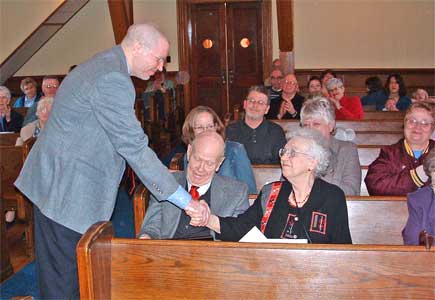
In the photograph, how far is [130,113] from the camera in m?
2.14

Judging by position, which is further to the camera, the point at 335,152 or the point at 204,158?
the point at 335,152

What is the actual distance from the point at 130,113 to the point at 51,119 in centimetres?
33

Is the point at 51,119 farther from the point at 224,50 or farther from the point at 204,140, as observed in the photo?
the point at 224,50

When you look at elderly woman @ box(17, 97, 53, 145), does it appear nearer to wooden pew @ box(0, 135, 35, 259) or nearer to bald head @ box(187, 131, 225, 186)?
wooden pew @ box(0, 135, 35, 259)

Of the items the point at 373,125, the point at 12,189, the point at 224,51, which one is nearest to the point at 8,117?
the point at 12,189

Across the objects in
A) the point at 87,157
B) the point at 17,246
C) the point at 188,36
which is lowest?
the point at 17,246

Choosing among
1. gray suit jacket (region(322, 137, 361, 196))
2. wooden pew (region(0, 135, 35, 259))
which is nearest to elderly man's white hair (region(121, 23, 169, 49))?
gray suit jacket (region(322, 137, 361, 196))

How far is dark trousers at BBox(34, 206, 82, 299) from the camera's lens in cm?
222

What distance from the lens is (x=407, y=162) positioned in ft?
10.0

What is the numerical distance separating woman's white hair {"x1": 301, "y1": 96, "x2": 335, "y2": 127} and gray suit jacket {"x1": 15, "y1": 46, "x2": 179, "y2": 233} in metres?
1.33

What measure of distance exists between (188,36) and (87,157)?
25.5 feet

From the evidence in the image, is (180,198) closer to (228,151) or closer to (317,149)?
(317,149)

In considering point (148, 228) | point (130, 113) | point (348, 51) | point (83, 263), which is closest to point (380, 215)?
point (148, 228)

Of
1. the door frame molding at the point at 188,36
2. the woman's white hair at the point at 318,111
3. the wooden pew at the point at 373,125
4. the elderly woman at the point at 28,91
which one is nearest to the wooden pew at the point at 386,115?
the wooden pew at the point at 373,125
